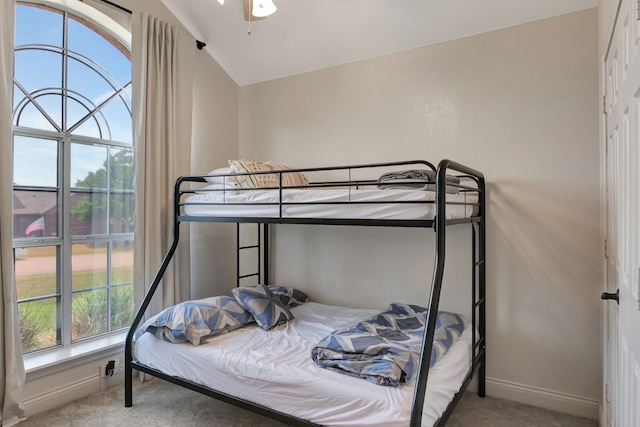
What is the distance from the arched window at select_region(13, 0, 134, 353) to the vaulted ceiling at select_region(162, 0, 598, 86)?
0.78 metres

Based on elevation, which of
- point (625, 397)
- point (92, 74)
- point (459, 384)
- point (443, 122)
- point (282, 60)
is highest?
point (282, 60)

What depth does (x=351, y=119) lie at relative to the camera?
310 cm

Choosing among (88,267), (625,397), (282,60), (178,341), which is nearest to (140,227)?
(88,267)

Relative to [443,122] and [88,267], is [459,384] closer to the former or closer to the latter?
[443,122]

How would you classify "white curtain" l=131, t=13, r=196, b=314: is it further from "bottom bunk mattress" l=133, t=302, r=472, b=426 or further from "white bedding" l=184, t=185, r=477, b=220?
"bottom bunk mattress" l=133, t=302, r=472, b=426

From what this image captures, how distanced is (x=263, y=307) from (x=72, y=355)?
4.10ft

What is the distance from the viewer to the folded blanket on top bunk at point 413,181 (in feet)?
6.59

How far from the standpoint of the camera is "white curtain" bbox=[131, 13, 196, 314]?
9.11 feet

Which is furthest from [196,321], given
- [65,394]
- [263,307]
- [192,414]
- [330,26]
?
[330,26]

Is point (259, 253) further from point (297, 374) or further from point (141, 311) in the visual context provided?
point (297, 374)

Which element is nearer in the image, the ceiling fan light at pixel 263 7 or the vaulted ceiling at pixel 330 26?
the ceiling fan light at pixel 263 7

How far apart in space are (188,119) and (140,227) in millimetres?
936

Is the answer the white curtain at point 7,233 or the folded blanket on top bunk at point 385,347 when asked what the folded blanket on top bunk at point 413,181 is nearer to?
the folded blanket on top bunk at point 385,347

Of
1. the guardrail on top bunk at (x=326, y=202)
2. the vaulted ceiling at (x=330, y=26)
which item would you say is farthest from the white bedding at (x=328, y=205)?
the vaulted ceiling at (x=330, y=26)
